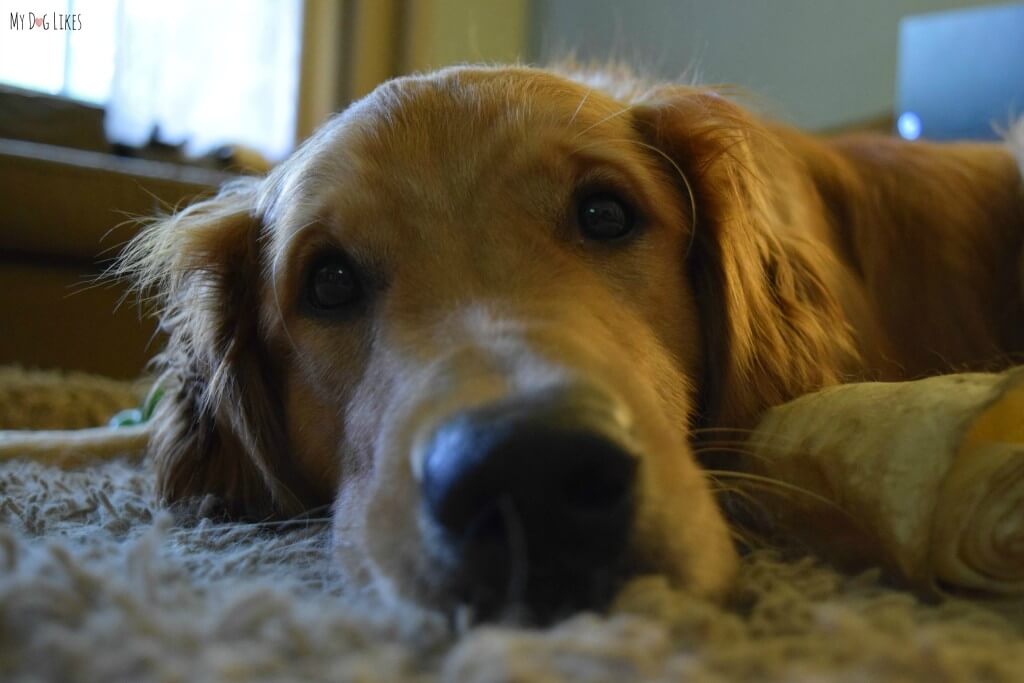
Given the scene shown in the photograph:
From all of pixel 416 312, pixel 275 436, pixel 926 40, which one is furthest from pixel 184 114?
pixel 416 312

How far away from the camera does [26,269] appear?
3.15m

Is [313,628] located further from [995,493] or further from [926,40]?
[926,40]

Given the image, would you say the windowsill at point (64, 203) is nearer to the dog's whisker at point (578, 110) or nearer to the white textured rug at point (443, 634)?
the dog's whisker at point (578, 110)

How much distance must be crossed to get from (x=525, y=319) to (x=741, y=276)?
59 centimetres

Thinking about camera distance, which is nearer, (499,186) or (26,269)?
(499,186)

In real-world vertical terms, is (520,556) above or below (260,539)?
above

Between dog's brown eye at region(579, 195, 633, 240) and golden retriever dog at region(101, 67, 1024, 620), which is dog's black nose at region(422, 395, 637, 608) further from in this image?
dog's brown eye at region(579, 195, 633, 240)

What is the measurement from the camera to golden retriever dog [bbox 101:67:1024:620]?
864 mm

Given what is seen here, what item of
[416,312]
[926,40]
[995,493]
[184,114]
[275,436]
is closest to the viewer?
[995,493]

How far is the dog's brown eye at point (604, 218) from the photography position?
1458mm

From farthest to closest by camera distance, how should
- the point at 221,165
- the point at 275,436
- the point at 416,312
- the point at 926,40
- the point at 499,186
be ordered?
the point at 221,165 < the point at 926,40 < the point at 275,436 < the point at 499,186 < the point at 416,312

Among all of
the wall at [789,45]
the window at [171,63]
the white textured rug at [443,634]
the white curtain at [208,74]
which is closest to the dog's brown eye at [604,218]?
the white textured rug at [443,634]

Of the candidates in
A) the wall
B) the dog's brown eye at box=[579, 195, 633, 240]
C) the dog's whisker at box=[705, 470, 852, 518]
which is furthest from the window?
the dog's whisker at box=[705, 470, 852, 518]

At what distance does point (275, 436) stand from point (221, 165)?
3842mm
